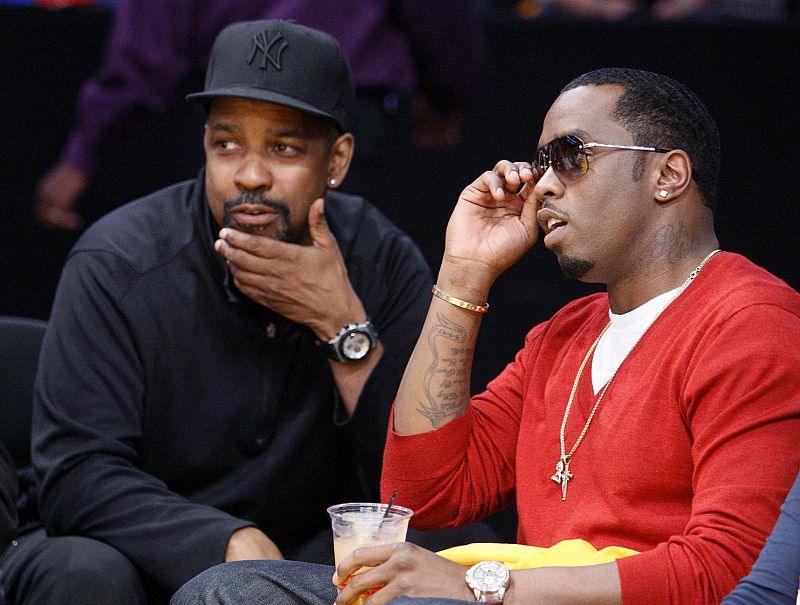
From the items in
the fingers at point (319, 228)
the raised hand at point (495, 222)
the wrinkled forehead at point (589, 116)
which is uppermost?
the wrinkled forehead at point (589, 116)

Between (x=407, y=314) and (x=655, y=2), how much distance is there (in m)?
2.38

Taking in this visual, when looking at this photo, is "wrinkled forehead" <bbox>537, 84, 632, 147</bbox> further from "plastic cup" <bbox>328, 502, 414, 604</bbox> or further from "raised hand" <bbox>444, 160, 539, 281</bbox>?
"plastic cup" <bbox>328, 502, 414, 604</bbox>

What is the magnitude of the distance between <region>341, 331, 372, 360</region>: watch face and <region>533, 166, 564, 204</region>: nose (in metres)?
0.75

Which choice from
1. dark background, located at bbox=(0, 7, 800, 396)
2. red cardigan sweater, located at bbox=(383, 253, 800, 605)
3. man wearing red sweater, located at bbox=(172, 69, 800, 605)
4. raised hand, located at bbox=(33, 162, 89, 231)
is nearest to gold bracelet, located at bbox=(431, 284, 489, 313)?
man wearing red sweater, located at bbox=(172, 69, 800, 605)

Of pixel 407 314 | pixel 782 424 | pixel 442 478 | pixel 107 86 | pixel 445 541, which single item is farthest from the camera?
pixel 107 86

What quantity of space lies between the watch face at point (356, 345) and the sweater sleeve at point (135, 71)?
154 centimetres

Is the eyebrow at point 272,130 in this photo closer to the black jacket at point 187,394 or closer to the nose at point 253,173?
the nose at point 253,173

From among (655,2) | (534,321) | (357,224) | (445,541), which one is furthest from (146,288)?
(655,2)

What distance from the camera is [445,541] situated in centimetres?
312

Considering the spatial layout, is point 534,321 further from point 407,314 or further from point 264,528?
point 264,528

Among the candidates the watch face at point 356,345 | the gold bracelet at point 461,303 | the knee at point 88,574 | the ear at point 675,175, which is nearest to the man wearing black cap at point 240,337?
the watch face at point 356,345

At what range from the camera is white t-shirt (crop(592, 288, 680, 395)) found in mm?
2459

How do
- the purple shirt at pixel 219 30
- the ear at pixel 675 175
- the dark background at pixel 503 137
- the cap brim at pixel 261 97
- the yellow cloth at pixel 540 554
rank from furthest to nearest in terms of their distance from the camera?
the dark background at pixel 503 137 → the purple shirt at pixel 219 30 → the cap brim at pixel 261 97 → the ear at pixel 675 175 → the yellow cloth at pixel 540 554

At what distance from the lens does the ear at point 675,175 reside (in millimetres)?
2449
